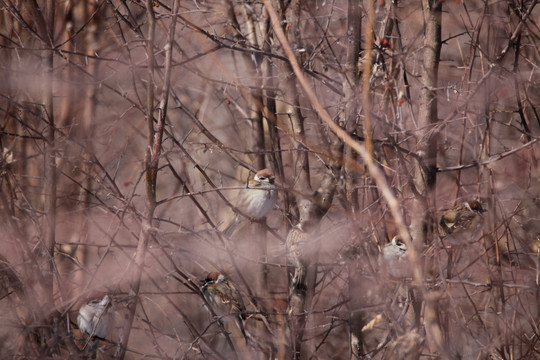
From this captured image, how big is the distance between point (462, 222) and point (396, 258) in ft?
1.74

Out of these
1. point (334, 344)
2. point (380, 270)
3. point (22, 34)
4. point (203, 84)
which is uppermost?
point (22, 34)

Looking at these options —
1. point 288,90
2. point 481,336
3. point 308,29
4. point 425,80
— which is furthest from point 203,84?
point 481,336

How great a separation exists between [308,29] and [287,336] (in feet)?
10.5

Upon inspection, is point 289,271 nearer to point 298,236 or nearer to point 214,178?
point 298,236

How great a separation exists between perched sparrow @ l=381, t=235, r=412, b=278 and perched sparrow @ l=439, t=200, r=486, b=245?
0.33 meters

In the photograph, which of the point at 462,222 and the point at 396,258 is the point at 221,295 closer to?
the point at 396,258

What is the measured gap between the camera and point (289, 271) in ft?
17.4

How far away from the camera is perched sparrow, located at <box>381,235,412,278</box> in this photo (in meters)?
4.75

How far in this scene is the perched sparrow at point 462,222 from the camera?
4.72 metres

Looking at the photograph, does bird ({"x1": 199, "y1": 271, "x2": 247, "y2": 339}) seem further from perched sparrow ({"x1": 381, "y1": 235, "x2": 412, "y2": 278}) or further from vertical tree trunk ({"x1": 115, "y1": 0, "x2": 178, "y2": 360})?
vertical tree trunk ({"x1": 115, "y1": 0, "x2": 178, "y2": 360})

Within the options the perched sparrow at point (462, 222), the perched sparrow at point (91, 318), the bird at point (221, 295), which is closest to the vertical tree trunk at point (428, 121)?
the perched sparrow at point (462, 222)

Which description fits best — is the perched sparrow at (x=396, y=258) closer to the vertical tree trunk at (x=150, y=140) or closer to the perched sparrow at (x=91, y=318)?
the vertical tree trunk at (x=150, y=140)

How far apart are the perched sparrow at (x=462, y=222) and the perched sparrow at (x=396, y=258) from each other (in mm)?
331

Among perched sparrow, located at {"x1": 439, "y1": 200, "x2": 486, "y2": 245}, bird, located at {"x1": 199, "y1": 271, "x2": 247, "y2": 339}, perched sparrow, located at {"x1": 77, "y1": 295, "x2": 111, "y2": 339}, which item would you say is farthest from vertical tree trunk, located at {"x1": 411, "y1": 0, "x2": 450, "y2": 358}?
perched sparrow, located at {"x1": 77, "y1": 295, "x2": 111, "y2": 339}
